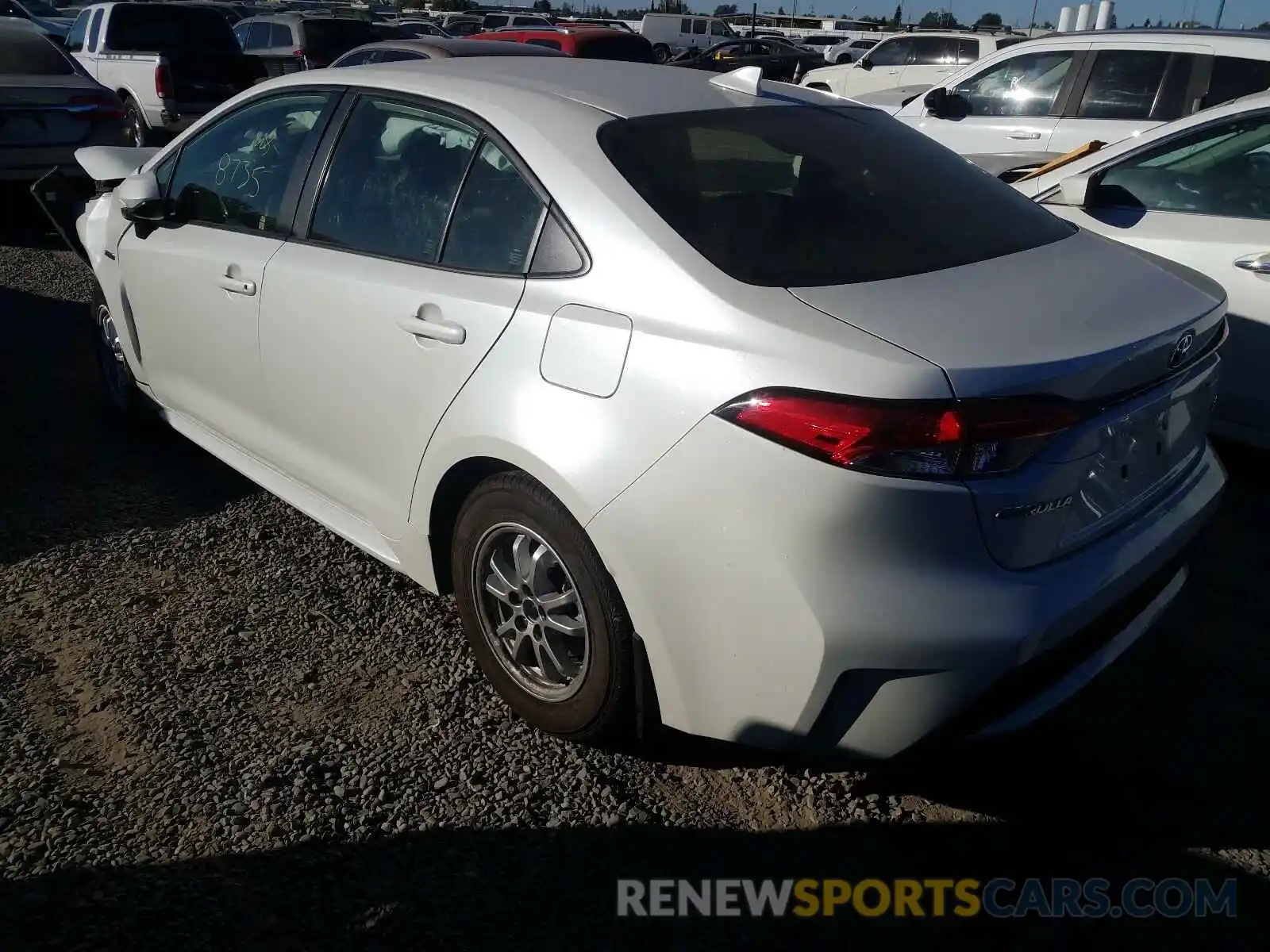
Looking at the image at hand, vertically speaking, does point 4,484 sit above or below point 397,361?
below

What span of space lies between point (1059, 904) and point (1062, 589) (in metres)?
0.76

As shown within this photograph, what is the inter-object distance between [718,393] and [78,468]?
11.1 ft

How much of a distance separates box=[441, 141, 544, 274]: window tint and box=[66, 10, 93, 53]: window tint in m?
14.2

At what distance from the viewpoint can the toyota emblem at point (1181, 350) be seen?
244 cm

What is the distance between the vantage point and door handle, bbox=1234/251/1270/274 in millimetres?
3906

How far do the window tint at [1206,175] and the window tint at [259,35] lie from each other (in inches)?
601

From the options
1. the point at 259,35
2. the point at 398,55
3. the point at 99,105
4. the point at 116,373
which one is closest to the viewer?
the point at 116,373

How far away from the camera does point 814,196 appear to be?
278 cm

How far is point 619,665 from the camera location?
8.26 feet

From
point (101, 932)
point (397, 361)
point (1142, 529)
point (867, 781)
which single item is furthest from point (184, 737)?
point (1142, 529)

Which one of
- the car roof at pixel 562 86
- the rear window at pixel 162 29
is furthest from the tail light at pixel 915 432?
the rear window at pixel 162 29

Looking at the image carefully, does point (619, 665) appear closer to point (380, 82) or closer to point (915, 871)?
point (915, 871)

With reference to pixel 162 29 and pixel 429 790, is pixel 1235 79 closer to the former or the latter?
pixel 429 790

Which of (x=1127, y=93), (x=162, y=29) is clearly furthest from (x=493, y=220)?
(x=162, y=29)
